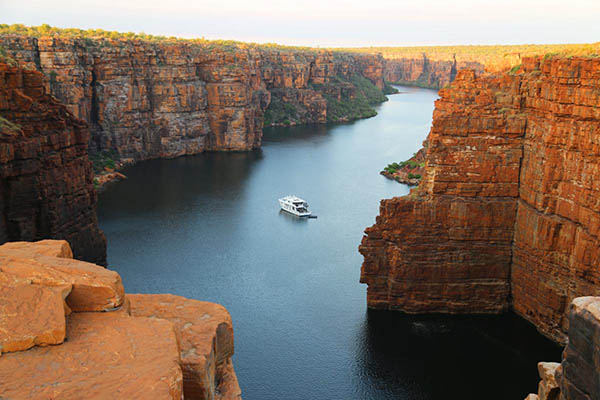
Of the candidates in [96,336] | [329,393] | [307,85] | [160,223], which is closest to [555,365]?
[96,336]

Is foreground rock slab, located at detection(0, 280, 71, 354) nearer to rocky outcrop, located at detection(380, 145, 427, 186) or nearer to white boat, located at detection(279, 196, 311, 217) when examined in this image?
white boat, located at detection(279, 196, 311, 217)

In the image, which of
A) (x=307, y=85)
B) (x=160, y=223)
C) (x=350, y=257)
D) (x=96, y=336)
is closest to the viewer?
(x=96, y=336)

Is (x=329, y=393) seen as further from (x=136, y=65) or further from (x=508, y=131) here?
(x=136, y=65)

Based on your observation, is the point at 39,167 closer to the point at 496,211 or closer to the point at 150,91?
the point at 496,211

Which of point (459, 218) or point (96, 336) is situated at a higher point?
point (96, 336)

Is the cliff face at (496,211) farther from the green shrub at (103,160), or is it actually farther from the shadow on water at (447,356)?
the green shrub at (103,160)

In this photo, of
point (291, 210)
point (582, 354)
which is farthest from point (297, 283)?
point (582, 354)

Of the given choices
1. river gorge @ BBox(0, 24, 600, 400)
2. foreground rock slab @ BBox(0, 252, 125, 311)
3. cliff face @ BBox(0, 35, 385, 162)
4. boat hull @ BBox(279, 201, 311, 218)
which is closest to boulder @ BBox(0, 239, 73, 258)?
river gorge @ BBox(0, 24, 600, 400)
